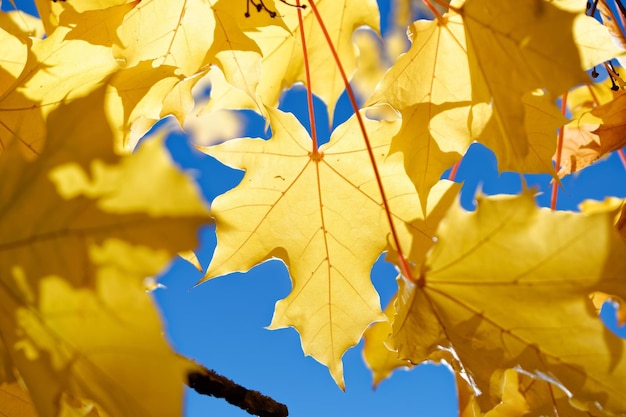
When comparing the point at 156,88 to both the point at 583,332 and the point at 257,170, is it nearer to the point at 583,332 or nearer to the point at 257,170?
the point at 257,170

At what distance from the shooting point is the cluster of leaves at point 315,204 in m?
0.48

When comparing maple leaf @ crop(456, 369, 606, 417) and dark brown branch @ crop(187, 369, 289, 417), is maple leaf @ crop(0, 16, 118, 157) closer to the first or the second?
dark brown branch @ crop(187, 369, 289, 417)

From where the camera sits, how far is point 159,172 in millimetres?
415

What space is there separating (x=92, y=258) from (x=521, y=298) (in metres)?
0.56

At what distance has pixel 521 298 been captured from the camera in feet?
2.58

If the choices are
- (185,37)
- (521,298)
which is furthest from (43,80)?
(521,298)

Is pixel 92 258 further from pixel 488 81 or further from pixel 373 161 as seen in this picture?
pixel 488 81

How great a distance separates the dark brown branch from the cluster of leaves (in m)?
0.15

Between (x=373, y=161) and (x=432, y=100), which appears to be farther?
(x=432, y=100)

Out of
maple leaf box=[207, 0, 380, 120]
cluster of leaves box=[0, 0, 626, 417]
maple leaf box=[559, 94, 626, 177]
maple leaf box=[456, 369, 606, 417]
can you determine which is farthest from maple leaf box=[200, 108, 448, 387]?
maple leaf box=[559, 94, 626, 177]

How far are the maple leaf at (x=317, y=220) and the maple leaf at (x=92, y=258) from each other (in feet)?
1.46

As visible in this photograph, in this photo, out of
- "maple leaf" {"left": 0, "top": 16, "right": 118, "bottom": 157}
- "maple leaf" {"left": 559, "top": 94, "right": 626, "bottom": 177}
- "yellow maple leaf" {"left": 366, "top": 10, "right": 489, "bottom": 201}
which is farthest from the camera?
"maple leaf" {"left": 559, "top": 94, "right": 626, "bottom": 177}

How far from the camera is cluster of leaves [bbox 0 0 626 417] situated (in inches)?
19.1

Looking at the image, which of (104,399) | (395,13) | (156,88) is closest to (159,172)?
(104,399)
